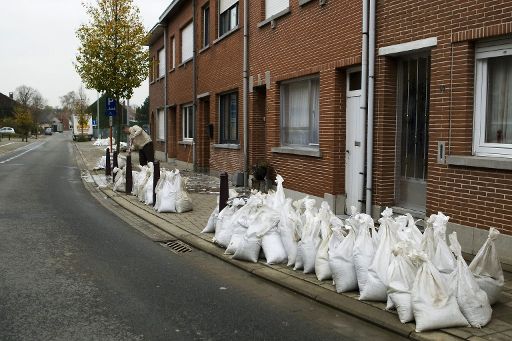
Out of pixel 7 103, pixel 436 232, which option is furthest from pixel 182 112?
pixel 7 103

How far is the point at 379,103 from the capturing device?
29.6 ft

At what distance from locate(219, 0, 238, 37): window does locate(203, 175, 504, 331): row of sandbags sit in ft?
34.1

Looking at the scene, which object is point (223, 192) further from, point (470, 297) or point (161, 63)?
point (161, 63)

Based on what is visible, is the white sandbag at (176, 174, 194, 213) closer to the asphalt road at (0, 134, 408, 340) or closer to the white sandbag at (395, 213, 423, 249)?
the asphalt road at (0, 134, 408, 340)

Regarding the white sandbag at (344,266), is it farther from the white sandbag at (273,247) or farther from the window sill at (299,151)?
the window sill at (299,151)

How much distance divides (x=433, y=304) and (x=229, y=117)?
13.1 metres

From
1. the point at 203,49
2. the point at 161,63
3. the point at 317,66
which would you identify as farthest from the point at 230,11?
the point at 161,63

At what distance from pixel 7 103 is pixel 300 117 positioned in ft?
370

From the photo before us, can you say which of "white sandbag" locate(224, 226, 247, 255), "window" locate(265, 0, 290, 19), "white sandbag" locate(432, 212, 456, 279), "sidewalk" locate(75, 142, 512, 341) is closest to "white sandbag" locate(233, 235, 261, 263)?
Result: "sidewalk" locate(75, 142, 512, 341)

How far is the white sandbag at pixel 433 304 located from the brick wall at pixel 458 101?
7.78ft

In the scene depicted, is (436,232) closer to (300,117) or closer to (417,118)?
(417,118)

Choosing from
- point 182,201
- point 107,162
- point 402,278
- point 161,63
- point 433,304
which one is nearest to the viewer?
point 433,304

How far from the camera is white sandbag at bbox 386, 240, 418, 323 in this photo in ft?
15.9

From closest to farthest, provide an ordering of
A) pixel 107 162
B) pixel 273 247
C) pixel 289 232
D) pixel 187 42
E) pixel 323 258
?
1. pixel 323 258
2. pixel 289 232
3. pixel 273 247
4. pixel 107 162
5. pixel 187 42
